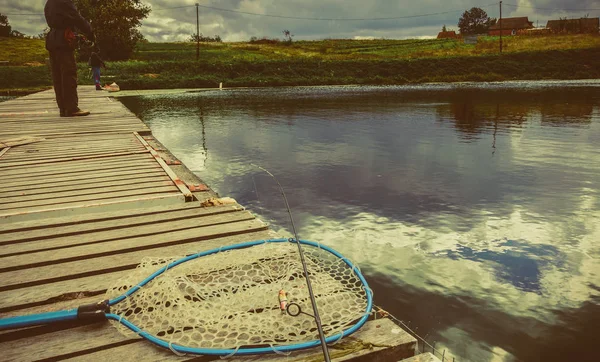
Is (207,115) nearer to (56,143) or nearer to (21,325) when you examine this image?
(56,143)

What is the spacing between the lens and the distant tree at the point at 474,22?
139375 millimetres

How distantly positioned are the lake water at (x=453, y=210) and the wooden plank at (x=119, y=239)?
6.51 feet

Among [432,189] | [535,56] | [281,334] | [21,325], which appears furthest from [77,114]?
[535,56]

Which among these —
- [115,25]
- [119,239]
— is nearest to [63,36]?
[119,239]

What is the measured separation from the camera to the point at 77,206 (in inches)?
180

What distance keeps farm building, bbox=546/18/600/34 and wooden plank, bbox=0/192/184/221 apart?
10742cm

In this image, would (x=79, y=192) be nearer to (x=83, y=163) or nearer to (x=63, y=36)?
(x=83, y=163)

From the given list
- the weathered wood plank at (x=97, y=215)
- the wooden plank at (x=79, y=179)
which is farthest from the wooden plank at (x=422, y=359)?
the wooden plank at (x=79, y=179)

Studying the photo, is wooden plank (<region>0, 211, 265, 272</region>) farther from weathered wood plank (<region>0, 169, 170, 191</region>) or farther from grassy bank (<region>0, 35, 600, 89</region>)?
grassy bank (<region>0, 35, 600, 89</region>)

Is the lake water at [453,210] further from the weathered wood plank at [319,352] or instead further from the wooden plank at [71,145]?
the wooden plank at [71,145]

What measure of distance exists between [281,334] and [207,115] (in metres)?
19.9

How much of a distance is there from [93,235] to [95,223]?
36 centimetres

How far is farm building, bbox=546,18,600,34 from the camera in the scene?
9169cm

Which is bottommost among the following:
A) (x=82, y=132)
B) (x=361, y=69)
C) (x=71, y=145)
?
(x=71, y=145)
